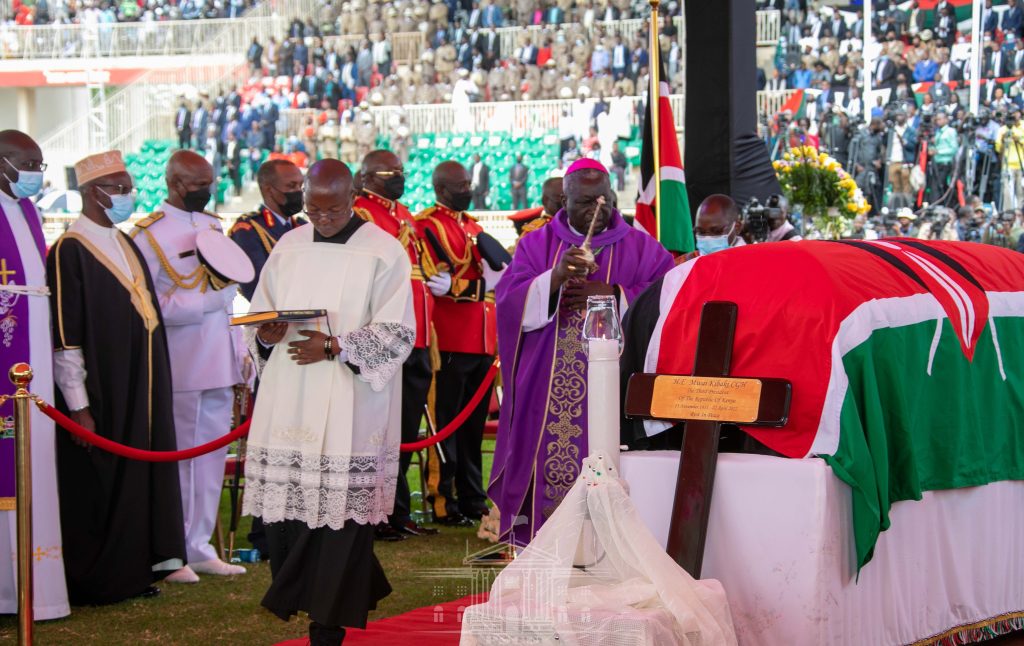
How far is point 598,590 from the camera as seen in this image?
369cm

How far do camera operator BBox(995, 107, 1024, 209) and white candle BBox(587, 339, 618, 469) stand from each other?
682 inches

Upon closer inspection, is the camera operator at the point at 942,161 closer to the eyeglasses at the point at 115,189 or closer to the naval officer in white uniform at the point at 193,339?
the naval officer in white uniform at the point at 193,339

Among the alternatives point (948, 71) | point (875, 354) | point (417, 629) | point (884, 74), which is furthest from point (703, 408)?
point (884, 74)

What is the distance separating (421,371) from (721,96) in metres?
2.66

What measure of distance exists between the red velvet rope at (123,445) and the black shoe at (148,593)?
685mm

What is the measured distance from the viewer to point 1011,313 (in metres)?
5.09

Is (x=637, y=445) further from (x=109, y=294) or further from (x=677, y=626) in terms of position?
(x=109, y=294)

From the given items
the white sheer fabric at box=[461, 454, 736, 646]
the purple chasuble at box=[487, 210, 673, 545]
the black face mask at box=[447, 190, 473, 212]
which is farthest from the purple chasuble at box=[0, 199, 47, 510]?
the black face mask at box=[447, 190, 473, 212]

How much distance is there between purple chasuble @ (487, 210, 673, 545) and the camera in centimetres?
607

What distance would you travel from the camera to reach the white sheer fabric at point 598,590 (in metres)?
3.48

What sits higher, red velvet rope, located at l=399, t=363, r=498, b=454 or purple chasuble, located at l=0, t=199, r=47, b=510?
purple chasuble, located at l=0, t=199, r=47, b=510

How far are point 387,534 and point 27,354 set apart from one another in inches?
106

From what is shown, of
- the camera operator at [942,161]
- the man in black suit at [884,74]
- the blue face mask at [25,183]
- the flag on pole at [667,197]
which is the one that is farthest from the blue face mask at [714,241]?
the man in black suit at [884,74]

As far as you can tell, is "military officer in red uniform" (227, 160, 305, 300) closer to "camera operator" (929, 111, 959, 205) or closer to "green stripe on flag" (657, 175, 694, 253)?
"green stripe on flag" (657, 175, 694, 253)
